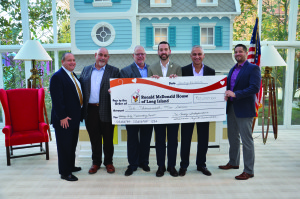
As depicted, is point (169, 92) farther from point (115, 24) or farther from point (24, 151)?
point (24, 151)

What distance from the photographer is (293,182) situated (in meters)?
2.96

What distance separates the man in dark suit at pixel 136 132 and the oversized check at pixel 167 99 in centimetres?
12

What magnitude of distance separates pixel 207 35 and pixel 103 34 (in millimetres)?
2192

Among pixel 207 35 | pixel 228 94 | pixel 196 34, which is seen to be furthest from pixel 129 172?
pixel 207 35

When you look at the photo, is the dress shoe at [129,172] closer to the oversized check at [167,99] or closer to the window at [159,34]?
the oversized check at [167,99]

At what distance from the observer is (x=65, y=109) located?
2.96m

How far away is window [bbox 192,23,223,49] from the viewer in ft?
16.4

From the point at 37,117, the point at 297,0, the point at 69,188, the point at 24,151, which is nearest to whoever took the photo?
the point at 69,188

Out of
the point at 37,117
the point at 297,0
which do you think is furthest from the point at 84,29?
the point at 297,0

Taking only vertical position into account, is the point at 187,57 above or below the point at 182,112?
above

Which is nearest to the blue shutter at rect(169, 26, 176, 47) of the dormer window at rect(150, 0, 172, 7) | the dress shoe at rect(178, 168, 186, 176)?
the dormer window at rect(150, 0, 172, 7)

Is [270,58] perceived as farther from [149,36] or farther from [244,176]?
[244,176]

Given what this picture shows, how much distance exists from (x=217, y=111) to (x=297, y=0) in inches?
175

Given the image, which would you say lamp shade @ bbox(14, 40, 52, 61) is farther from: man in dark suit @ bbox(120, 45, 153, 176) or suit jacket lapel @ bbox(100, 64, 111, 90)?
man in dark suit @ bbox(120, 45, 153, 176)
